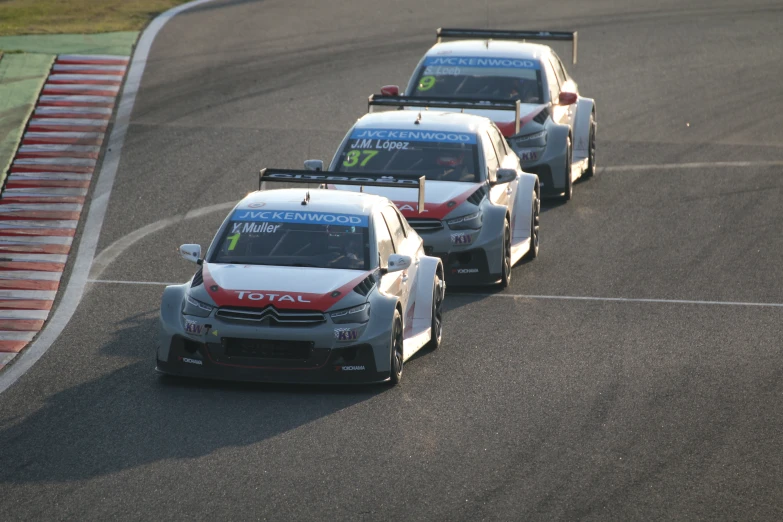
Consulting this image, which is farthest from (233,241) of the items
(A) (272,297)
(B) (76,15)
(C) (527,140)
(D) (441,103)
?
(B) (76,15)

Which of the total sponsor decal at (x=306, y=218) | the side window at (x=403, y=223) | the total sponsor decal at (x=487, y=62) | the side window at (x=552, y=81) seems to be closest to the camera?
the total sponsor decal at (x=306, y=218)

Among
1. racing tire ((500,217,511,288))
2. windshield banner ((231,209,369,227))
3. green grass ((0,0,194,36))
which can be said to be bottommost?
racing tire ((500,217,511,288))

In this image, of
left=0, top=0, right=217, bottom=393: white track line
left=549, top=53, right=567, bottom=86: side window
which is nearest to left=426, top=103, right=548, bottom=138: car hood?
left=549, top=53, right=567, bottom=86: side window

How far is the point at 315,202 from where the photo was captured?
485 inches

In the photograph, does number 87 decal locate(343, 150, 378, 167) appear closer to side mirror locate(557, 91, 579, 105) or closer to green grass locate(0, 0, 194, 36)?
side mirror locate(557, 91, 579, 105)

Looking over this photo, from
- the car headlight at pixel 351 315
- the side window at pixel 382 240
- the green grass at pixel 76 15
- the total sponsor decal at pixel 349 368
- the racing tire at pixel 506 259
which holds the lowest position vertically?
the racing tire at pixel 506 259

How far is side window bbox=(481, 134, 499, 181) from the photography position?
15.5m

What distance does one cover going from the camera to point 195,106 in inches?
907

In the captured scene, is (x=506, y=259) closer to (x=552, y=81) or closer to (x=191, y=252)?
(x=191, y=252)

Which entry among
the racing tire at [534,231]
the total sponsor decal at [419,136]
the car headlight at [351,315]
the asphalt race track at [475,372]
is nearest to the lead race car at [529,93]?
the asphalt race track at [475,372]

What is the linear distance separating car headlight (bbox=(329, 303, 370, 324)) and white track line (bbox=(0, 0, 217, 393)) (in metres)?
2.61

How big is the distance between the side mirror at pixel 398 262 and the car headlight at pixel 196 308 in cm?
152

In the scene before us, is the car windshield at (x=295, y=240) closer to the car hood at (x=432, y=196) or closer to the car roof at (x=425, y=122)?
the car hood at (x=432, y=196)

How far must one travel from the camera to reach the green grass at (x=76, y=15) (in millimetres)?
26703
